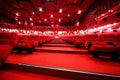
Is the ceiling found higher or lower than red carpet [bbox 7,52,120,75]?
higher

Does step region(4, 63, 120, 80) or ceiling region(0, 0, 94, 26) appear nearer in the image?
step region(4, 63, 120, 80)

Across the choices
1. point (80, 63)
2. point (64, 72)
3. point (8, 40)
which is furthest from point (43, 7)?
point (64, 72)

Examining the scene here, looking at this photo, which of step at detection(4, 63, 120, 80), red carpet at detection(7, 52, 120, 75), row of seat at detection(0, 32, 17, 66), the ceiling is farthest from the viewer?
the ceiling

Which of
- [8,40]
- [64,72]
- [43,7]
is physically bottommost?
[64,72]

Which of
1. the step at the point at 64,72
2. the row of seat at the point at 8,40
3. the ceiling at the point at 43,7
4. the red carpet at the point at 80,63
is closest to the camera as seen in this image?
the step at the point at 64,72

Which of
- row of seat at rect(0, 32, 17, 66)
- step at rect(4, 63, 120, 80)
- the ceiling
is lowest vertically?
step at rect(4, 63, 120, 80)

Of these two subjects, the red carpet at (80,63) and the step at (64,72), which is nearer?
the step at (64,72)

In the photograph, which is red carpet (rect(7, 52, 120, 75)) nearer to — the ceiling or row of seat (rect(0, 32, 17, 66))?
row of seat (rect(0, 32, 17, 66))

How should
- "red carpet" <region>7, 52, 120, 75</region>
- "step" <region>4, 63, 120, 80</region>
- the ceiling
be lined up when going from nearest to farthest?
1. "step" <region>4, 63, 120, 80</region>
2. "red carpet" <region>7, 52, 120, 75</region>
3. the ceiling

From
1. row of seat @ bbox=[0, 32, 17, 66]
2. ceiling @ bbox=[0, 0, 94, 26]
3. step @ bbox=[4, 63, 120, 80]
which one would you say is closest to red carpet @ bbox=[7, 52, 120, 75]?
step @ bbox=[4, 63, 120, 80]

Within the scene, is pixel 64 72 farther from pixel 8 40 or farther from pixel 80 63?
pixel 8 40

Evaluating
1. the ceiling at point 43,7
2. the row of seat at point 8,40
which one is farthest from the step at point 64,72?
the ceiling at point 43,7

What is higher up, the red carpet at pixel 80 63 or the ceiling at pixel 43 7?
the ceiling at pixel 43 7

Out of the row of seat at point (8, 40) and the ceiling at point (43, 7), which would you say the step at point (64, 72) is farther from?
the ceiling at point (43, 7)
